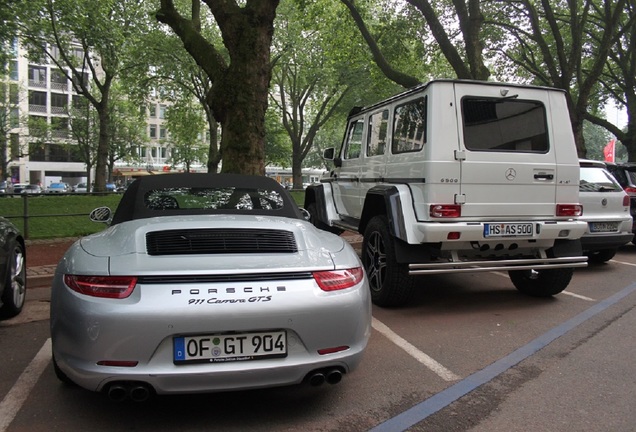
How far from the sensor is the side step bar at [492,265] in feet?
16.3

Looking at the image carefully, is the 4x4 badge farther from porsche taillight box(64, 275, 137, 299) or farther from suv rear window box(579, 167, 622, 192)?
porsche taillight box(64, 275, 137, 299)

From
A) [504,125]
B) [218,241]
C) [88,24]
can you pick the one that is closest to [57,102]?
[88,24]

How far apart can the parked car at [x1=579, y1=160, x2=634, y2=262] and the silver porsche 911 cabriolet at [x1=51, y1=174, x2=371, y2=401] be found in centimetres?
600

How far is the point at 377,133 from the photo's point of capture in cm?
656

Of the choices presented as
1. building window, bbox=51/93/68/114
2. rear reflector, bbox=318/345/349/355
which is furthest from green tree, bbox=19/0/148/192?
building window, bbox=51/93/68/114

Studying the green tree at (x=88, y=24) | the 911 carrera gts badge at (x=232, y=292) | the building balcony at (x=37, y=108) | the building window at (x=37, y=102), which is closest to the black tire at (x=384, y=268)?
the 911 carrera gts badge at (x=232, y=292)

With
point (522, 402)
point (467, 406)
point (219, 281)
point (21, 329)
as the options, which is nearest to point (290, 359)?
point (219, 281)

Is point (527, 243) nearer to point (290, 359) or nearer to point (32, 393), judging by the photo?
point (290, 359)

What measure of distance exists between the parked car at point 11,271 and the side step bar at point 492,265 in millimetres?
3837

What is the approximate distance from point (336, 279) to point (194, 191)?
1701mm

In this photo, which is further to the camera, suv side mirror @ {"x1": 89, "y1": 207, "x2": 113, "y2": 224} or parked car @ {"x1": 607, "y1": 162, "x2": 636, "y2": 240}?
parked car @ {"x1": 607, "y1": 162, "x2": 636, "y2": 240}

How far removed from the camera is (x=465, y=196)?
16.5ft

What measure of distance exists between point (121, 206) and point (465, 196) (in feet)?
10.6

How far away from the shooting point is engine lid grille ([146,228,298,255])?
112 inches
